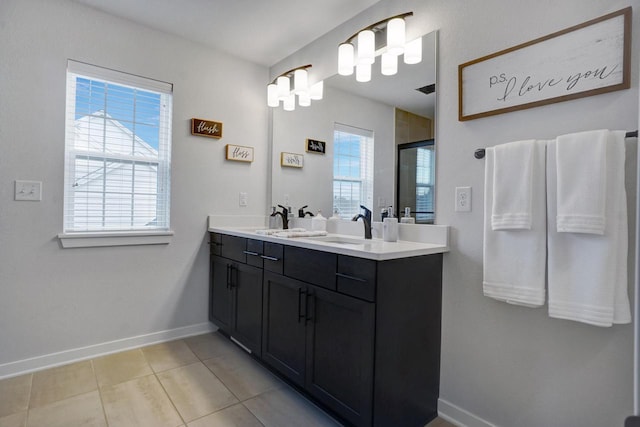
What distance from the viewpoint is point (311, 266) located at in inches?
69.4

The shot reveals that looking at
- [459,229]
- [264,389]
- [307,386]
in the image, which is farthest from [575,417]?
[264,389]

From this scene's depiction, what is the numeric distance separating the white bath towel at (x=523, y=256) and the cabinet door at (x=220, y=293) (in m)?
1.83

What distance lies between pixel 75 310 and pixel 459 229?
8.39 feet

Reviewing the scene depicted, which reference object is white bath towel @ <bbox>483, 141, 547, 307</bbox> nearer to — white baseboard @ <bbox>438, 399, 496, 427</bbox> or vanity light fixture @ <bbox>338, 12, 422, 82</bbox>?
white baseboard @ <bbox>438, 399, 496, 427</bbox>

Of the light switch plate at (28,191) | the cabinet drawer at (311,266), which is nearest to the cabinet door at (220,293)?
the cabinet drawer at (311,266)

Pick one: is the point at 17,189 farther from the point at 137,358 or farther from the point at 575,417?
the point at 575,417

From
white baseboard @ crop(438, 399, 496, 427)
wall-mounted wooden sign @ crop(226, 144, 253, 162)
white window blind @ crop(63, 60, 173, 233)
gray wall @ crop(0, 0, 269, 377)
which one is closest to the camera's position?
white baseboard @ crop(438, 399, 496, 427)

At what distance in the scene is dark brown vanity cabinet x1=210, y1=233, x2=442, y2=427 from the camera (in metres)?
1.46

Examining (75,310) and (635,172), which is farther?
(75,310)

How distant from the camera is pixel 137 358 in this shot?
7.81 ft

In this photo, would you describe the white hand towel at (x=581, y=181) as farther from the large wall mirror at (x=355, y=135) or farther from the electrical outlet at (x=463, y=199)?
the large wall mirror at (x=355, y=135)

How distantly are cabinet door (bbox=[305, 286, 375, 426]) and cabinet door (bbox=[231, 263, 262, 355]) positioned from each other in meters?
0.55

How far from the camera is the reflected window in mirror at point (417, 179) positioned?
188 centimetres

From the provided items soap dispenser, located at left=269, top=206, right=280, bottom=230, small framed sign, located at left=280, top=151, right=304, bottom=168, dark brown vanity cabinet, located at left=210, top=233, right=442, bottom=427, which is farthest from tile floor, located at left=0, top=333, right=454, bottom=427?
small framed sign, located at left=280, top=151, right=304, bottom=168
